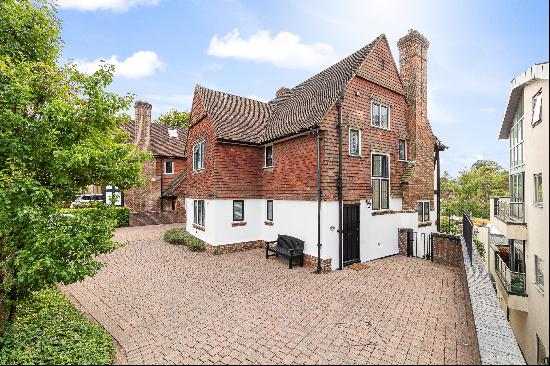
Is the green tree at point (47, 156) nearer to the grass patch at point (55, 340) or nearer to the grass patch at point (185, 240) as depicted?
the grass patch at point (55, 340)

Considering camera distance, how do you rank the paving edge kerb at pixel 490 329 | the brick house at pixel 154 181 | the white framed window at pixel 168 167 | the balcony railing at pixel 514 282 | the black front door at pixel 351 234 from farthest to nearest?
the white framed window at pixel 168 167 < the brick house at pixel 154 181 < the black front door at pixel 351 234 < the balcony railing at pixel 514 282 < the paving edge kerb at pixel 490 329

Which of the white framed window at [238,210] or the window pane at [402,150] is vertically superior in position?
the window pane at [402,150]

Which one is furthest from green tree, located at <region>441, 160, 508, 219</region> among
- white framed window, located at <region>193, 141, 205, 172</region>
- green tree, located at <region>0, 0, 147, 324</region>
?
green tree, located at <region>0, 0, 147, 324</region>

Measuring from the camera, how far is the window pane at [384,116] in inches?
554

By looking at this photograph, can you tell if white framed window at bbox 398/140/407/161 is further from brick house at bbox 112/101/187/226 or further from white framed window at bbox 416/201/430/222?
brick house at bbox 112/101/187/226

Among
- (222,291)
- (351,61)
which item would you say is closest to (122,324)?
(222,291)

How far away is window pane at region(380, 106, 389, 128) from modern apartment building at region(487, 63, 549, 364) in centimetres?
512

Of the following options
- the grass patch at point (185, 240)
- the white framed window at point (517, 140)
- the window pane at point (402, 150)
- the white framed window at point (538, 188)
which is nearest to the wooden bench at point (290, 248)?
the grass patch at point (185, 240)

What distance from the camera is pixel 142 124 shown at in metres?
25.9

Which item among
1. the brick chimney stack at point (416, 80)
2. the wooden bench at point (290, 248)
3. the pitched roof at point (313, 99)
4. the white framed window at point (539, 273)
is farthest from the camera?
the brick chimney stack at point (416, 80)

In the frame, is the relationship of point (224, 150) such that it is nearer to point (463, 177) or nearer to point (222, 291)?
point (222, 291)

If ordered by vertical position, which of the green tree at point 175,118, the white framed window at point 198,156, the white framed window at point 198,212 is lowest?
the white framed window at point 198,212

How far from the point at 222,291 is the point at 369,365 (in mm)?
5398

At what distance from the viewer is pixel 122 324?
718 cm
